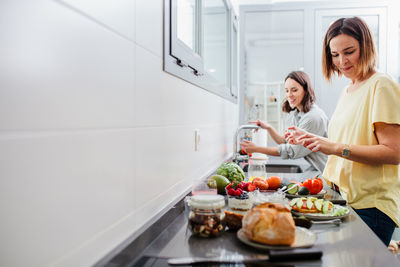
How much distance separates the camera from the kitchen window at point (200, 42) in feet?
3.80

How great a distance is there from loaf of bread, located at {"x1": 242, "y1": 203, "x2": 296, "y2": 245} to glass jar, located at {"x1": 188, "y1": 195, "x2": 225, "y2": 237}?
91mm

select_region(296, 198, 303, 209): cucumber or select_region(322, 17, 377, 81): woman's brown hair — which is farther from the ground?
select_region(322, 17, 377, 81): woman's brown hair

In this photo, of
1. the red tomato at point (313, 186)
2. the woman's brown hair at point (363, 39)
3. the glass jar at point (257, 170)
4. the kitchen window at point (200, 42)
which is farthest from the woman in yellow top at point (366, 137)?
the kitchen window at point (200, 42)

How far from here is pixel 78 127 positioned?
622 millimetres

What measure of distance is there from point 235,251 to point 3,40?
0.64 m

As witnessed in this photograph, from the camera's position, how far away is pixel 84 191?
650 millimetres

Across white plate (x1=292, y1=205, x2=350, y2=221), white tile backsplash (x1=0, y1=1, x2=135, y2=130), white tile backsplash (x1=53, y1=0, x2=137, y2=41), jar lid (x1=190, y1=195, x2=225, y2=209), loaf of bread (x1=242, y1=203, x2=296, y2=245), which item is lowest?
white plate (x1=292, y1=205, x2=350, y2=221)

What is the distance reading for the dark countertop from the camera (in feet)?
2.50

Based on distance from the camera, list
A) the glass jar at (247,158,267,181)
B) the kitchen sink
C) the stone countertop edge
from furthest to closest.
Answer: the kitchen sink < the glass jar at (247,158,267,181) < the stone countertop edge

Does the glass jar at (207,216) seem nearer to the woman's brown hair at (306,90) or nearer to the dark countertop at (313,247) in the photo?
the dark countertop at (313,247)

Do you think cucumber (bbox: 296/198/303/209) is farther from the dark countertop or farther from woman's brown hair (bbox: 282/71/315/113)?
woman's brown hair (bbox: 282/71/315/113)

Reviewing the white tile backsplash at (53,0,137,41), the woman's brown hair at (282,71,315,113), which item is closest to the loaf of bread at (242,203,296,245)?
the white tile backsplash at (53,0,137,41)

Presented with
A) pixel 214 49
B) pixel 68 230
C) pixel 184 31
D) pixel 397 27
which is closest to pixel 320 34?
pixel 397 27

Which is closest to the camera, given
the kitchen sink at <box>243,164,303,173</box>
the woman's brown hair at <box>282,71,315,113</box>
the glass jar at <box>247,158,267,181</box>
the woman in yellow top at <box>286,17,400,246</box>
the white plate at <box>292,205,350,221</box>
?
the white plate at <box>292,205,350,221</box>
